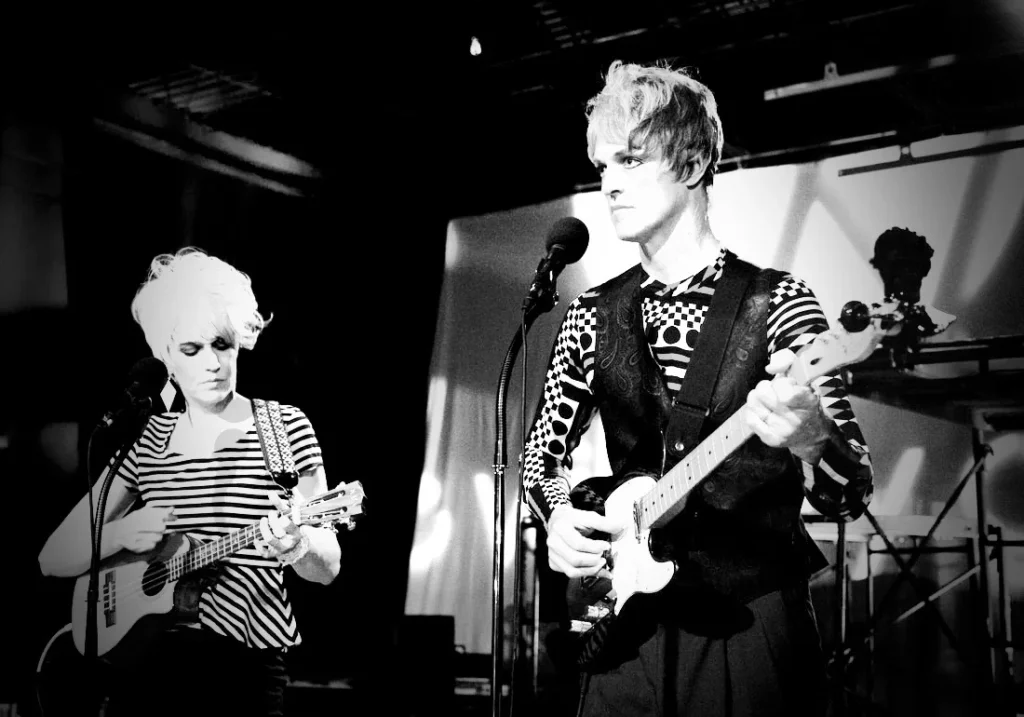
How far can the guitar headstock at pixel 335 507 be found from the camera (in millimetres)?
3547

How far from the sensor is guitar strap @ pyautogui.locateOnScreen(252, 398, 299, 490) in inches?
145

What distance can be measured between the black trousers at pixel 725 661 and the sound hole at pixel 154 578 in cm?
194

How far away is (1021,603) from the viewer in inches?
105

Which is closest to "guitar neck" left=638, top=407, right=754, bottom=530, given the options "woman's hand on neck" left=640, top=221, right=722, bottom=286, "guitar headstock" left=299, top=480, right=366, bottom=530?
"woman's hand on neck" left=640, top=221, right=722, bottom=286

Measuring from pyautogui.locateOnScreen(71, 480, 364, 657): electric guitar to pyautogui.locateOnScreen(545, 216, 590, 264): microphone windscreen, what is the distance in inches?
56.8

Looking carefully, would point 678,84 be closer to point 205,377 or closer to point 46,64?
point 205,377

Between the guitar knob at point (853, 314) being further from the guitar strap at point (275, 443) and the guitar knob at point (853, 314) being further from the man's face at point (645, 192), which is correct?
the guitar strap at point (275, 443)

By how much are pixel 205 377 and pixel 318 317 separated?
49cm

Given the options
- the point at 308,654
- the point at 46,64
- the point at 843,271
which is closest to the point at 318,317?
the point at 308,654

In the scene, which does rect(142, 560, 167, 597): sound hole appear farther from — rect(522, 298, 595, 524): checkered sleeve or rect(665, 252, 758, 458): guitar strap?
rect(665, 252, 758, 458): guitar strap

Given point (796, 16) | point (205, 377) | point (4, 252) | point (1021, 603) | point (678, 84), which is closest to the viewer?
point (1021, 603)

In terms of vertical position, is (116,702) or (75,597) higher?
(75,597)

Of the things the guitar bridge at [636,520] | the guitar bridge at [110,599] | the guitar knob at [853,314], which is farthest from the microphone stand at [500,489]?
the guitar bridge at [110,599]

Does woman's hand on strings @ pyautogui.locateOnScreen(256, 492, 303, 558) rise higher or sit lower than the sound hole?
higher
